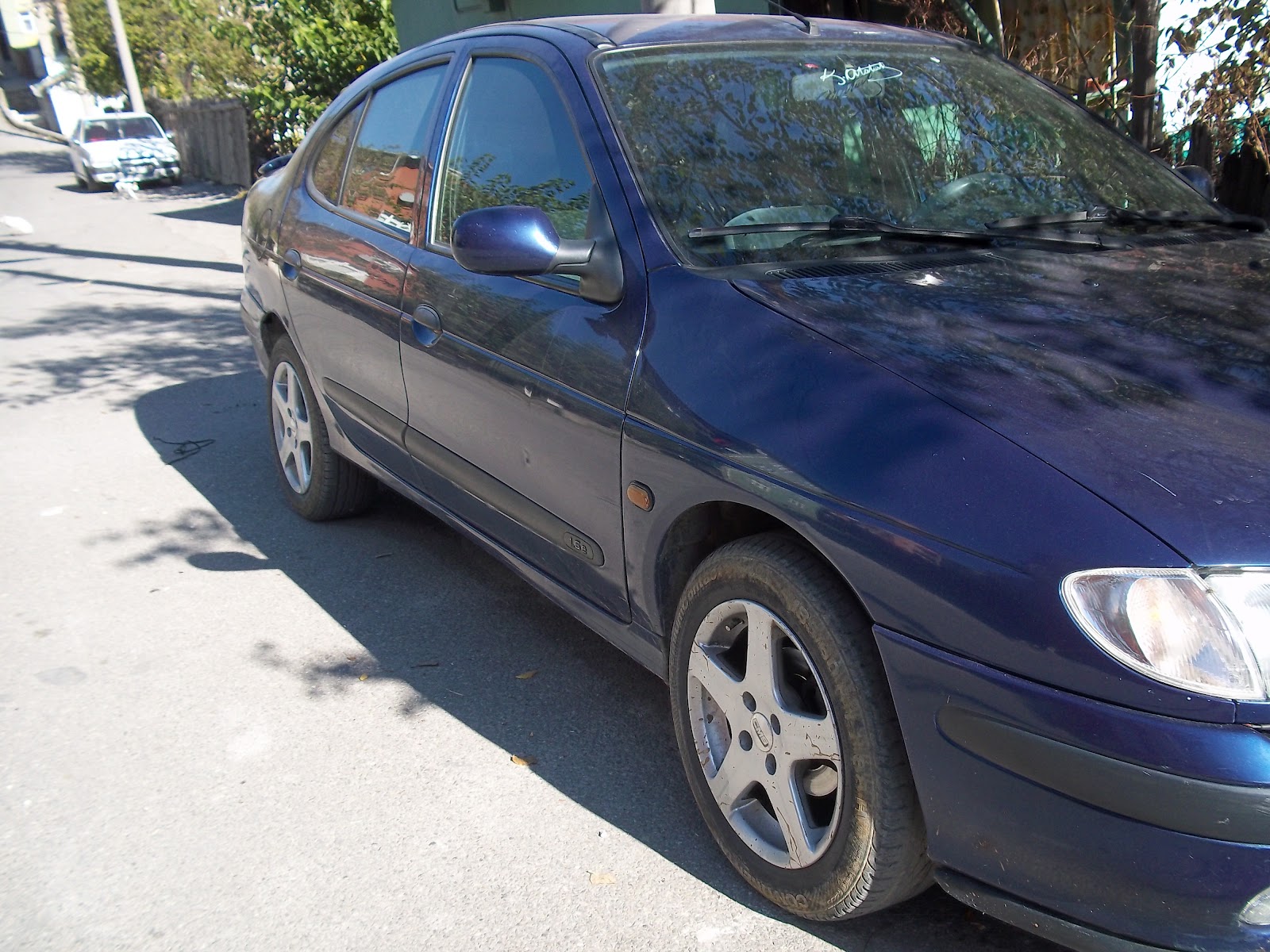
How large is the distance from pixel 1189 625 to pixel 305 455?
13.0ft

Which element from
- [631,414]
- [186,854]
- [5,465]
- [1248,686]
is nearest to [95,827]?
[186,854]

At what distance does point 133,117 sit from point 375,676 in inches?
1104

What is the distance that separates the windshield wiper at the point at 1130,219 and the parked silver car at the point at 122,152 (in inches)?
1042

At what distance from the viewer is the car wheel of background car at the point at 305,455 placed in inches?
194

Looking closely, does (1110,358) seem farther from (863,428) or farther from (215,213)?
(215,213)

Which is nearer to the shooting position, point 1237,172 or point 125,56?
point 1237,172

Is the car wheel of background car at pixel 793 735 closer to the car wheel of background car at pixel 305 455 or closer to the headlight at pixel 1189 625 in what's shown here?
the headlight at pixel 1189 625

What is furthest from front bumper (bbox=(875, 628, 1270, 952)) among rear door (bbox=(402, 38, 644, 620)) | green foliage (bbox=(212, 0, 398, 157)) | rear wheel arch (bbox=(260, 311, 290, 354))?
green foliage (bbox=(212, 0, 398, 157))

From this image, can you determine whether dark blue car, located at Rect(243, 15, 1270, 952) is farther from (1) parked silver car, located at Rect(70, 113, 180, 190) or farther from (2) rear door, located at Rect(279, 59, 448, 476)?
(1) parked silver car, located at Rect(70, 113, 180, 190)

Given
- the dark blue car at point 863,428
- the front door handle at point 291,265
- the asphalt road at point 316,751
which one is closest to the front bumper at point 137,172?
the asphalt road at point 316,751

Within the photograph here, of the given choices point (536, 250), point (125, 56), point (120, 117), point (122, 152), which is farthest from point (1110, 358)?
point (125, 56)

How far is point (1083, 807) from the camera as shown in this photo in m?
1.97

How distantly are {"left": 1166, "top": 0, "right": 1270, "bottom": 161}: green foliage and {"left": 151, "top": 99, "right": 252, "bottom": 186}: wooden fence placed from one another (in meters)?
20.8

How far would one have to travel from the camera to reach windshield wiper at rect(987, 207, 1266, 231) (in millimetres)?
3225
